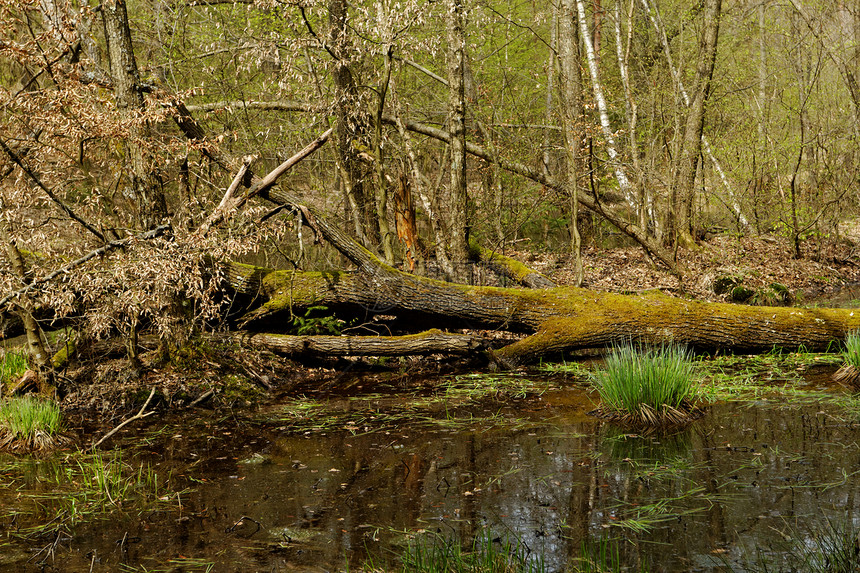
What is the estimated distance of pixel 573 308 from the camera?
8344mm

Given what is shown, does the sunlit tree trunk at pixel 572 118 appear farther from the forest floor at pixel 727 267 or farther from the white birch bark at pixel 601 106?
the white birch bark at pixel 601 106

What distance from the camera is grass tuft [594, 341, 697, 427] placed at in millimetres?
5461

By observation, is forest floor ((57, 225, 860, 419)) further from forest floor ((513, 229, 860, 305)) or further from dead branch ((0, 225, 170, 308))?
dead branch ((0, 225, 170, 308))

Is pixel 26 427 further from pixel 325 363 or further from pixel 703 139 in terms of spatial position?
pixel 703 139

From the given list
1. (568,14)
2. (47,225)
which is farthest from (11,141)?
(568,14)

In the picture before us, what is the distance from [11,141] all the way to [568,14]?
8.51m

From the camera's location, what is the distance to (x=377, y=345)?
793 centimetres

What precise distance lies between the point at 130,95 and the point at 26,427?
3415mm

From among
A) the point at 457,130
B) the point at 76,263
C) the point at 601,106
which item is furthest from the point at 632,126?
the point at 76,263

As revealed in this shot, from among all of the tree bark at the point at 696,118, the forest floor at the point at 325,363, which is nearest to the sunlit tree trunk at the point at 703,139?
the tree bark at the point at 696,118

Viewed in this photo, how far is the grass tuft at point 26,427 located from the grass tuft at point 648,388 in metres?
4.57

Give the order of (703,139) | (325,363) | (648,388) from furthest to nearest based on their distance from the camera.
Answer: (703,139), (325,363), (648,388)

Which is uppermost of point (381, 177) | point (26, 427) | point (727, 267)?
point (381, 177)

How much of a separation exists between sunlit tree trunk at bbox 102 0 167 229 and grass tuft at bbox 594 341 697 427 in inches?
189
